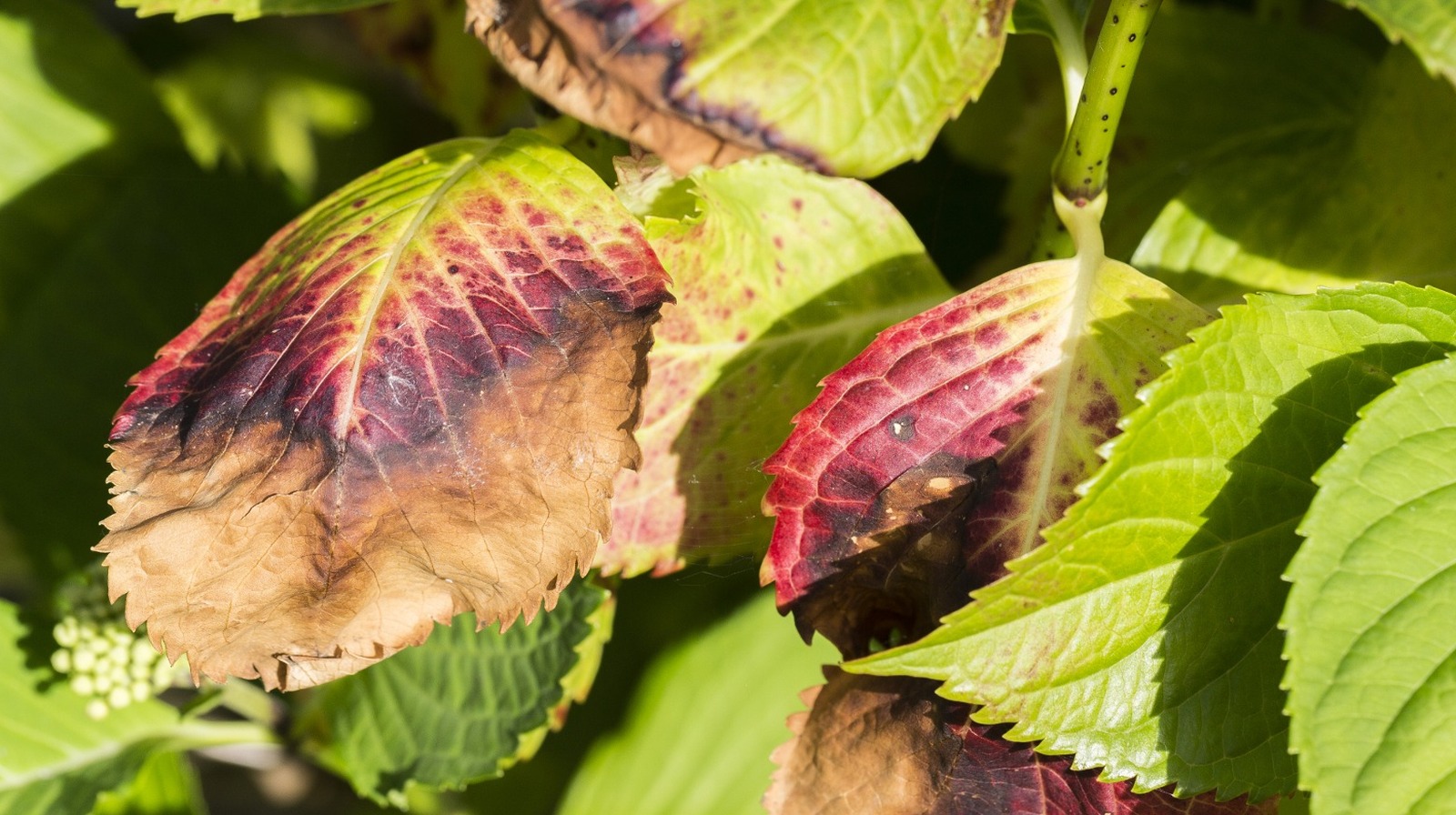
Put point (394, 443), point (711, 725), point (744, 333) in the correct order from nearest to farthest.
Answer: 1. point (394, 443)
2. point (744, 333)
3. point (711, 725)

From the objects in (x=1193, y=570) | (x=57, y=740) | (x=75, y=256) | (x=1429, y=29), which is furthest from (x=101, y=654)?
(x=1429, y=29)

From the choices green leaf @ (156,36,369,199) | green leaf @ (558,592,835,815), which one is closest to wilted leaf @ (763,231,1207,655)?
green leaf @ (558,592,835,815)

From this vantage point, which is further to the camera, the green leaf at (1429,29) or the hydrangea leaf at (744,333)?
the hydrangea leaf at (744,333)

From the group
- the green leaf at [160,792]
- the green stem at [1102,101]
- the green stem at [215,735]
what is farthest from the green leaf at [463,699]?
the green stem at [1102,101]

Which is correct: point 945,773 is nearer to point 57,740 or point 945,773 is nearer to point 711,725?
point 711,725

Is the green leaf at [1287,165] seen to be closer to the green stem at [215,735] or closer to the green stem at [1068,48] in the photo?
the green stem at [1068,48]

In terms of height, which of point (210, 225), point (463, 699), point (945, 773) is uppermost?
point (210, 225)

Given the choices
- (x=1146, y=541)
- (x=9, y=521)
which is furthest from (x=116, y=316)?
(x=1146, y=541)
